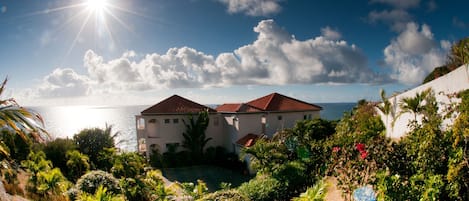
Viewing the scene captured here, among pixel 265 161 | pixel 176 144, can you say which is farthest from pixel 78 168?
pixel 176 144

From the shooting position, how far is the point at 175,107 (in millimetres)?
27047

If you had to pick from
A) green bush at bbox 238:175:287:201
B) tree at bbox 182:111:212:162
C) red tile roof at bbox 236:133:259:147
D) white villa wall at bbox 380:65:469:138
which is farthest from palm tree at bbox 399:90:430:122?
tree at bbox 182:111:212:162

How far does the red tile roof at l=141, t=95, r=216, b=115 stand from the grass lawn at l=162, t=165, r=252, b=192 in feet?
17.9

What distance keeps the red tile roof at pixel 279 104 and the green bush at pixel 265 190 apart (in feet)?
55.9

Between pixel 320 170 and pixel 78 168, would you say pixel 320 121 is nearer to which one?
pixel 320 170

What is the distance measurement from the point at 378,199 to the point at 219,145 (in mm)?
22971

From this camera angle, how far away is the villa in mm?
25766

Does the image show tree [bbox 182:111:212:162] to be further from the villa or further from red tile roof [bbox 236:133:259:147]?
red tile roof [bbox 236:133:259:147]

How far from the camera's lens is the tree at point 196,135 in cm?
2586

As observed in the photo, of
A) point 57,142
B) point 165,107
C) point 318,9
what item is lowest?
point 57,142

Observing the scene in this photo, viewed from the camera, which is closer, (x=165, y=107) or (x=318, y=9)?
(x=318, y=9)

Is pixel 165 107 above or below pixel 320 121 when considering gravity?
above

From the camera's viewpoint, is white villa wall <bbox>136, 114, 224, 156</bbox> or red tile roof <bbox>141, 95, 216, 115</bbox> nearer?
white villa wall <bbox>136, 114, 224, 156</bbox>

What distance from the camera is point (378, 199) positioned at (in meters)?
5.58
